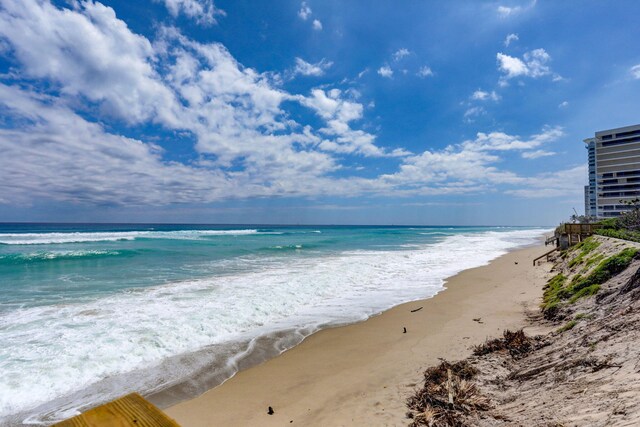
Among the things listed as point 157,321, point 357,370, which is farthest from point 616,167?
point 157,321

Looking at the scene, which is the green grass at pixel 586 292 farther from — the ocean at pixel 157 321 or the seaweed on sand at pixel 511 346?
the ocean at pixel 157 321

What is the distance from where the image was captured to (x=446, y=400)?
4430 mm

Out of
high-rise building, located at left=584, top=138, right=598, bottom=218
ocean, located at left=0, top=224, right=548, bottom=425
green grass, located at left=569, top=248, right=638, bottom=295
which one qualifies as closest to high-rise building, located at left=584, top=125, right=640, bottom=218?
high-rise building, located at left=584, top=138, right=598, bottom=218

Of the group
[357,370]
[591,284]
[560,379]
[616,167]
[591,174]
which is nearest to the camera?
[560,379]

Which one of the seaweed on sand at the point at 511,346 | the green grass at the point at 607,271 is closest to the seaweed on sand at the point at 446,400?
the seaweed on sand at the point at 511,346

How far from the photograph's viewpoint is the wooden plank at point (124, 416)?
136 cm

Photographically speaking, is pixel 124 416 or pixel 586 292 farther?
pixel 586 292

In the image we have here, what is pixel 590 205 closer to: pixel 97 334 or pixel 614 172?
pixel 614 172

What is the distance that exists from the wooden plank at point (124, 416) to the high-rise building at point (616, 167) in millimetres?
80984

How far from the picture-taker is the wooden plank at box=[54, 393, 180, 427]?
53.7 inches

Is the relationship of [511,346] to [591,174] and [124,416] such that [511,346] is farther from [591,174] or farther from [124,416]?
[591,174]

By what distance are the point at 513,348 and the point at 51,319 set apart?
12.0 meters

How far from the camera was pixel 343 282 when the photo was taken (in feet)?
50.5

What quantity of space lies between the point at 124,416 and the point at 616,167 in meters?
86.8
